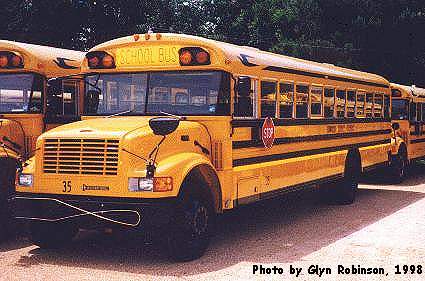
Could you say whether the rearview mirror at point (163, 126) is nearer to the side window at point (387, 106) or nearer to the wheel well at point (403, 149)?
the side window at point (387, 106)

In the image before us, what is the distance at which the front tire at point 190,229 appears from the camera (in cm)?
680

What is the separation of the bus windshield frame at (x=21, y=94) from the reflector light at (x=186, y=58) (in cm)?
222

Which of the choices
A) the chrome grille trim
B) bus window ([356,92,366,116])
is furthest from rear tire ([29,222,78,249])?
bus window ([356,92,366,116])

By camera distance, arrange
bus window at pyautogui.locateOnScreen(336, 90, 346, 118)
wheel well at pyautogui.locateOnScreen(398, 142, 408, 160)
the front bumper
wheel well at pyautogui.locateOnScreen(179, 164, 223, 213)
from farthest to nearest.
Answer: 1. wheel well at pyautogui.locateOnScreen(398, 142, 408, 160)
2. bus window at pyautogui.locateOnScreen(336, 90, 346, 118)
3. wheel well at pyautogui.locateOnScreen(179, 164, 223, 213)
4. the front bumper

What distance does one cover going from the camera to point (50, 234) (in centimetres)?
755

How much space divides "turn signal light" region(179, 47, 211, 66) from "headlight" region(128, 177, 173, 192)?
1.65 m

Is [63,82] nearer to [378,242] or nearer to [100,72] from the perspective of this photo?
[100,72]

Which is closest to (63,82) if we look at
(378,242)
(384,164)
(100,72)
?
(100,72)

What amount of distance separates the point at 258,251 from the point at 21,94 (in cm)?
375

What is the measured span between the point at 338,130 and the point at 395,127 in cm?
553

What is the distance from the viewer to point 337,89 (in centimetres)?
1123

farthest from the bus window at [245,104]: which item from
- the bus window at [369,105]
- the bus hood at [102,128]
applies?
the bus window at [369,105]

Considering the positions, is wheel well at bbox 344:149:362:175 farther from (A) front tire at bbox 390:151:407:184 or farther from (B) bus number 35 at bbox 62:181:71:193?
(B) bus number 35 at bbox 62:181:71:193

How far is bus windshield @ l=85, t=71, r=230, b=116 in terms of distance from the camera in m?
7.50
